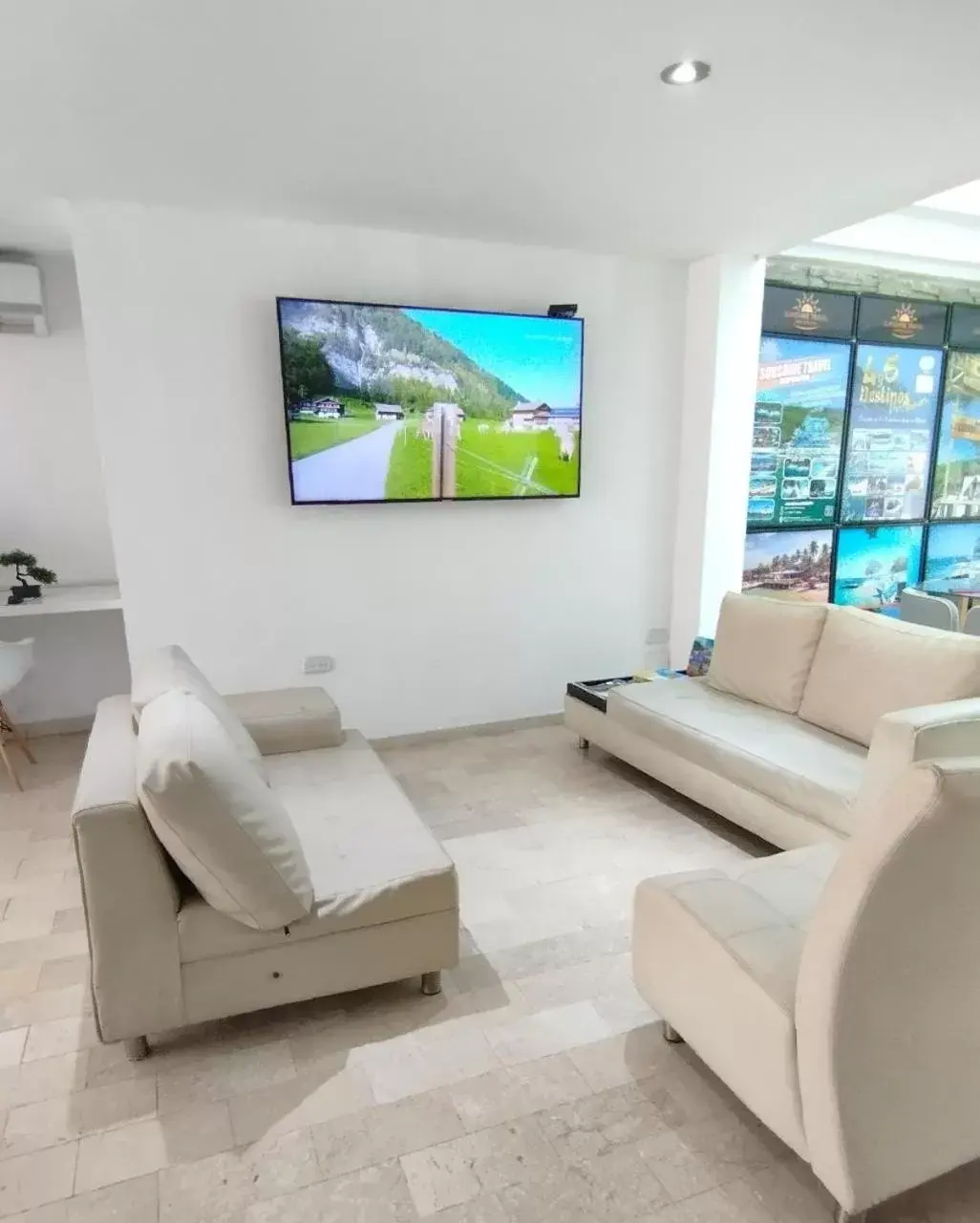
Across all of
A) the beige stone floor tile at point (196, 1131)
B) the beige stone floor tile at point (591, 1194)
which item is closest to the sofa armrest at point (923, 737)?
the beige stone floor tile at point (591, 1194)

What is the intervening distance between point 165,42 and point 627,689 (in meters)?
2.95

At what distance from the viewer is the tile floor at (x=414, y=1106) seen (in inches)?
60.3

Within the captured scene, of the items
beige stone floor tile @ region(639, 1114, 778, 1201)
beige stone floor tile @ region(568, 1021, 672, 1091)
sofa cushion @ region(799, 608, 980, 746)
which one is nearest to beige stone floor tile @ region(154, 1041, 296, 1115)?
beige stone floor tile @ region(568, 1021, 672, 1091)

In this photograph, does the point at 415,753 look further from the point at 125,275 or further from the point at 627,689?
the point at 125,275

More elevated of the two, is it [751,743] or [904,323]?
[904,323]

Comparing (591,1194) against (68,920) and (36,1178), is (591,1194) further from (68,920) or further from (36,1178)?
(68,920)

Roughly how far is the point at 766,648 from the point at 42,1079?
3.00 metres

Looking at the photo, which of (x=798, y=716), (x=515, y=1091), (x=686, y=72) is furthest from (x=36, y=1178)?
(x=686, y=72)

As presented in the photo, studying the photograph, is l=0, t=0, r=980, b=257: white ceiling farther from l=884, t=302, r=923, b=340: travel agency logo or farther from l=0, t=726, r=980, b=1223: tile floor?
l=0, t=726, r=980, b=1223: tile floor

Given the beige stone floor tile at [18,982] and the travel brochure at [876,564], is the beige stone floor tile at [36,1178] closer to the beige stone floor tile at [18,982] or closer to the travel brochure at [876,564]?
the beige stone floor tile at [18,982]

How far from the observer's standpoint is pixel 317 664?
3.82 m

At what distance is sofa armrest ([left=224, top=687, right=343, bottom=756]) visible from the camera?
2900mm

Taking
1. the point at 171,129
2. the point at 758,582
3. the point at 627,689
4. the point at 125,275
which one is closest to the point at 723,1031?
the point at 627,689

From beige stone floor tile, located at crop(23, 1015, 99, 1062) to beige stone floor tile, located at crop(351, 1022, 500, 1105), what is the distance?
73 centimetres
